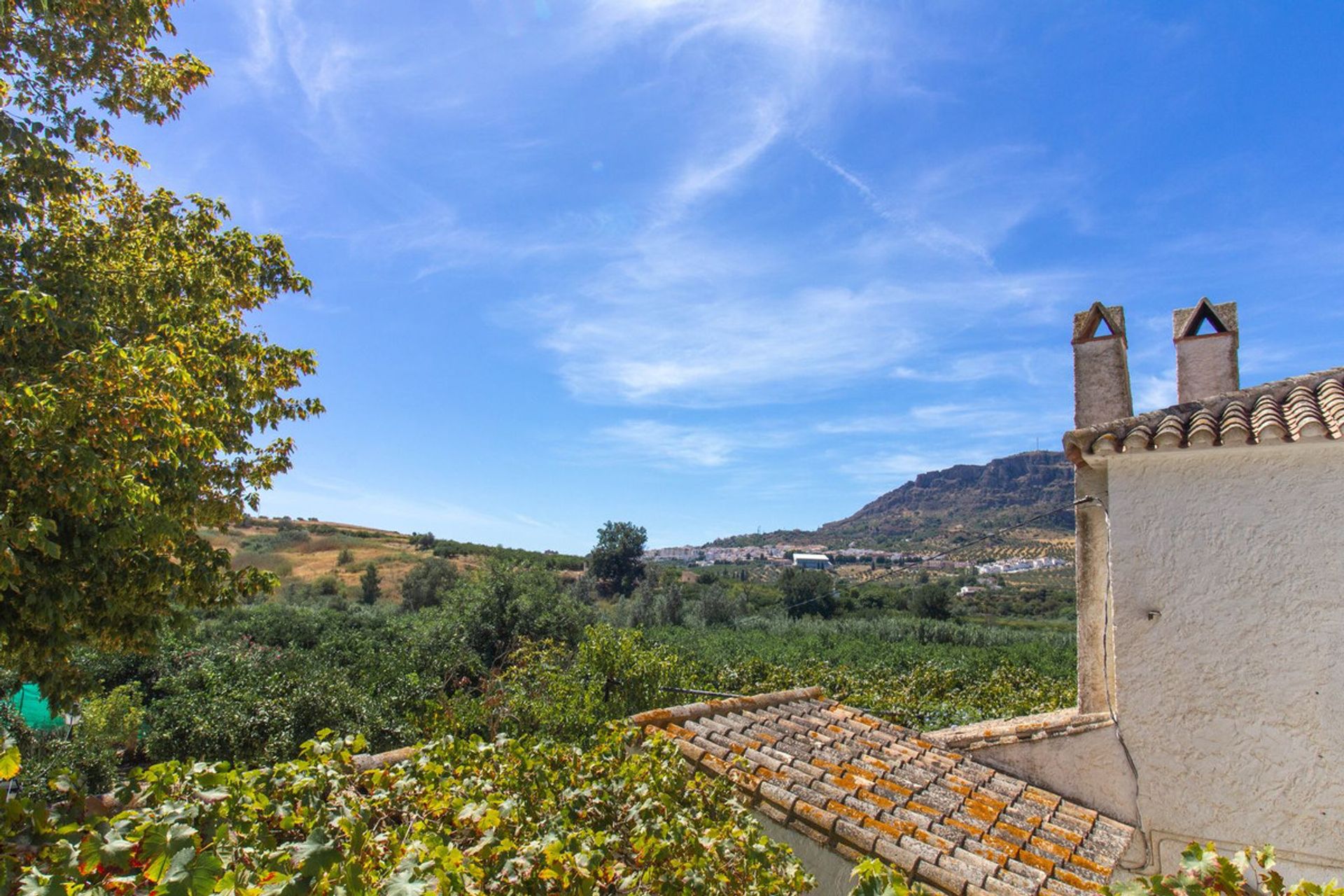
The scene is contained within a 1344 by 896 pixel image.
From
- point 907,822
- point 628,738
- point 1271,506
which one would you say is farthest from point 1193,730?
point 628,738

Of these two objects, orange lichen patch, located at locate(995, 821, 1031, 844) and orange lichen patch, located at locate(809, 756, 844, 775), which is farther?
orange lichen patch, located at locate(809, 756, 844, 775)

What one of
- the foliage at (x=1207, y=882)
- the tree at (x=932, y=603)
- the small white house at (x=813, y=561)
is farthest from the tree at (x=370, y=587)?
the foliage at (x=1207, y=882)

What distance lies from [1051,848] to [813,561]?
6546cm

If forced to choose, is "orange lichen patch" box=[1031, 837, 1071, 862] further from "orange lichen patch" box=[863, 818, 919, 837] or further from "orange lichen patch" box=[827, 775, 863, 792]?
"orange lichen patch" box=[827, 775, 863, 792]

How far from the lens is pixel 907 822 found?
15.3ft

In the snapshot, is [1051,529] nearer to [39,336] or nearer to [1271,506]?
[1271,506]

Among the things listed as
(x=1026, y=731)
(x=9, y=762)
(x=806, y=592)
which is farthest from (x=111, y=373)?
(x=806, y=592)

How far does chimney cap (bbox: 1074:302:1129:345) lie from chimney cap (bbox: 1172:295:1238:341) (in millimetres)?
526

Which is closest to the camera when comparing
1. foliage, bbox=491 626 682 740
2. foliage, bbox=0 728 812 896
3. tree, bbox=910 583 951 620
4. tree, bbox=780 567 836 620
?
foliage, bbox=0 728 812 896

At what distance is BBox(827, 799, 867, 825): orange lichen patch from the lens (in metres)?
4.61

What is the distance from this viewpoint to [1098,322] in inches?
273


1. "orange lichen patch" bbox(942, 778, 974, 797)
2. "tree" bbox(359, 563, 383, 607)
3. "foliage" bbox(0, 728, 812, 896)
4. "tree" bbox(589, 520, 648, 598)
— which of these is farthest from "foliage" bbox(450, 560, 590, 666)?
"tree" bbox(589, 520, 648, 598)

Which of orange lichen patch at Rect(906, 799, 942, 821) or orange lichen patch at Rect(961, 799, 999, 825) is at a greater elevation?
orange lichen patch at Rect(906, 799, 942, 821)

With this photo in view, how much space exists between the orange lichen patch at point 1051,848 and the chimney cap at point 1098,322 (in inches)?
174
